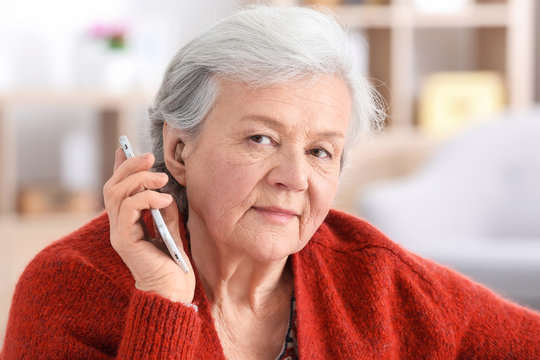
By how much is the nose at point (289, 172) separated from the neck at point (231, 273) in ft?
0.53

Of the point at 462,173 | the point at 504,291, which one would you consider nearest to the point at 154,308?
the point at 504,291

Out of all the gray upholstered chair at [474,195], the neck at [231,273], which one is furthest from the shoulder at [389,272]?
the gray upholstered chair at [474,195]

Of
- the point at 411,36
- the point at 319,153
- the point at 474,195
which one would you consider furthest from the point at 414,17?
the point at 319,153

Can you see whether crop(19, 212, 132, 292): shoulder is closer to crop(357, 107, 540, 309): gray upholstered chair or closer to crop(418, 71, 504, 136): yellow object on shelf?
crop(357, 107, 540, 309): gray upholstered chair

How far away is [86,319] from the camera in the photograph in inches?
44.9

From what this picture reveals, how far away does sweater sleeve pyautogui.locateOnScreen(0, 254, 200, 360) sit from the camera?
107 cm

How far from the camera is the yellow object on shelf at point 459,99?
400 centimetres

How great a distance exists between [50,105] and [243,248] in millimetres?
2797

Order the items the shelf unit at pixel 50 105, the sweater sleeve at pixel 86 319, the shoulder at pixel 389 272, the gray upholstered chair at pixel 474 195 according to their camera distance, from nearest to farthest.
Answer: the sweater sleeve at pixel 86 319
the shoulder at pixel 389 272
the gray upholstered chair at pixel 474 195
the shelf unit at pixel 50 105

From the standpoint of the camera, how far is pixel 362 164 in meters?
3.66

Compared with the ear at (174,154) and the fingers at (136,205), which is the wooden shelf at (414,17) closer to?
the ear at (174,154)

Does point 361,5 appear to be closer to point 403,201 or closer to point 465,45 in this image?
point 465,45

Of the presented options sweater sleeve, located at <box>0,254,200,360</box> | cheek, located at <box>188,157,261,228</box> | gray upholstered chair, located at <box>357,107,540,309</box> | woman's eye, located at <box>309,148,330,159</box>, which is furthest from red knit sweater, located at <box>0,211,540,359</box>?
gray upholstered chair, located at <box>357,107,540,309</box>

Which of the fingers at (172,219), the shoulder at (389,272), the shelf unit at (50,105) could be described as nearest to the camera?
the fingers at (172,219)
